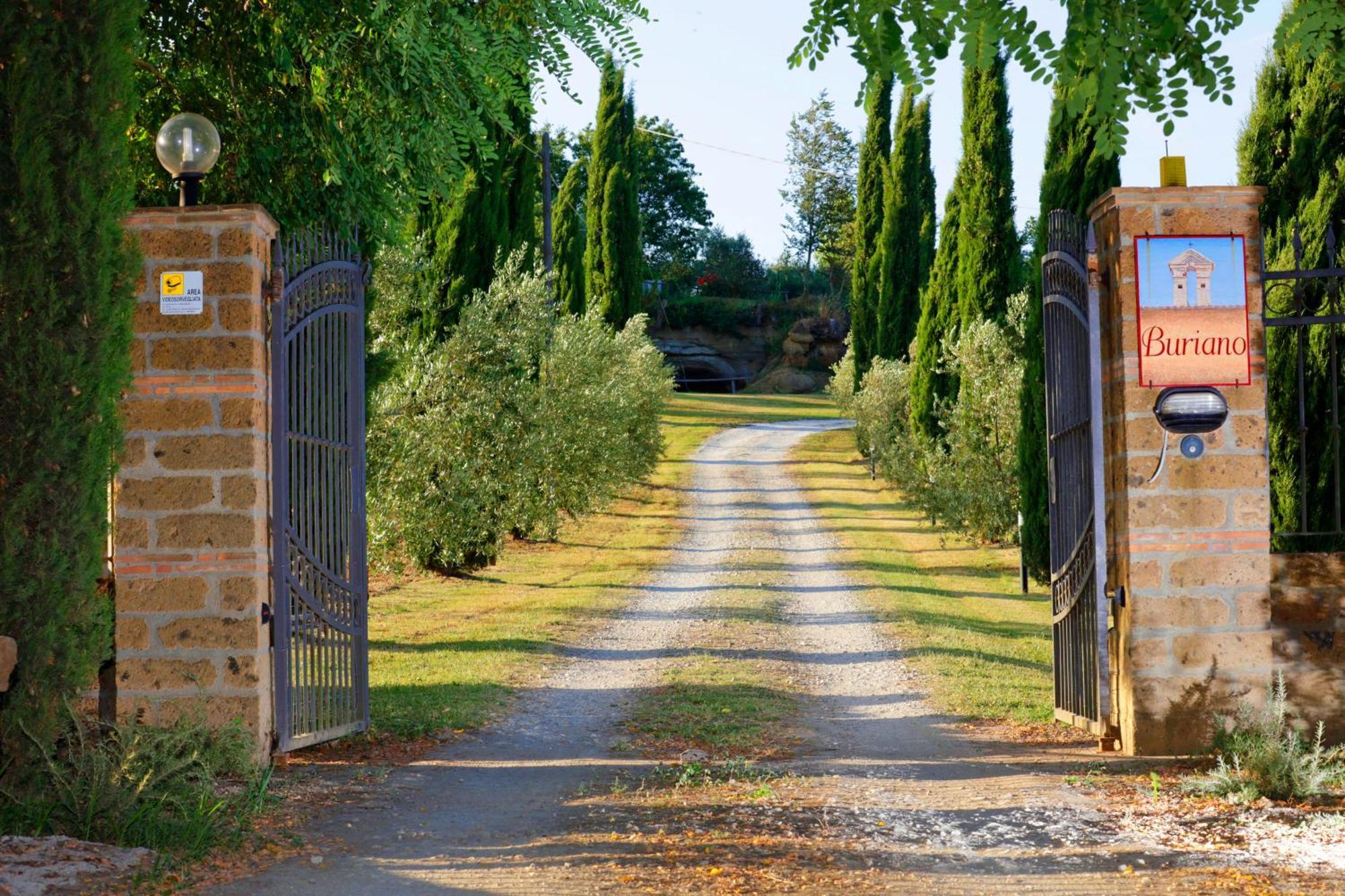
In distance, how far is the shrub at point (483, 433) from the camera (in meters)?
15.2

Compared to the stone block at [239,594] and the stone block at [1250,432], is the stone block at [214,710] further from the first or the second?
the stone block at [1250,432]

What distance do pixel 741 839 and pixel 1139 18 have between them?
408 centimetres

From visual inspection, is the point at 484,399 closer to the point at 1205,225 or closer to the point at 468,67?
the point at 468,67

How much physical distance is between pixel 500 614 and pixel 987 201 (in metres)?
11.5

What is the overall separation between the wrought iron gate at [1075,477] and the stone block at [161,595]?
4.80 meters

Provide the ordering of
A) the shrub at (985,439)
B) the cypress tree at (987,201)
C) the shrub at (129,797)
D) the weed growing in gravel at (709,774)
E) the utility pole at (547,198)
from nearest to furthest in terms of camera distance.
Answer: the shrub at (129,797) < the weed growing in gravel at (709,774) < the shrub at (985,439) < the cypress tree at (987,201) < the utility pole at (547,198)

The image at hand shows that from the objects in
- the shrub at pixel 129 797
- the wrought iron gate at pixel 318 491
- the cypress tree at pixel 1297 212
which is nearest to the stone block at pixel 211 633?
the wrought iron gate at pixel 318 491

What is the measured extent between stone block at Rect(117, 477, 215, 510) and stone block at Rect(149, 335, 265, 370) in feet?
1.93

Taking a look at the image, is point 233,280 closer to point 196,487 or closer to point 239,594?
point 196,487

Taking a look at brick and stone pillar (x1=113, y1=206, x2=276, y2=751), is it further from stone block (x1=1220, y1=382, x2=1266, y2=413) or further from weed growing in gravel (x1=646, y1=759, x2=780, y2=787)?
stone block (x1=1220, y1=382, x2=1266, y2=413)

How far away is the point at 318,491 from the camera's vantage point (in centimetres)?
761

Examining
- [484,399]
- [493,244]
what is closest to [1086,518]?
[484,399]

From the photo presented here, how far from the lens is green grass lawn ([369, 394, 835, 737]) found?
950cm

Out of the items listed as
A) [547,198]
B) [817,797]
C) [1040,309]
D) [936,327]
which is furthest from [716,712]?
[936,327]
